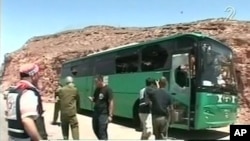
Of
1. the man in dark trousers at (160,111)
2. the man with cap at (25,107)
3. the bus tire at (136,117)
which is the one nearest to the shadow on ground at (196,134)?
the bus tire at (136,117)

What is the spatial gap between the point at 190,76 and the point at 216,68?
70cm

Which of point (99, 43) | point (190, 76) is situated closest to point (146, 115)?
point (190, 76)

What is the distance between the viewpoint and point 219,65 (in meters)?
9.77

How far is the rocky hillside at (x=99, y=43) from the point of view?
16.3 meters

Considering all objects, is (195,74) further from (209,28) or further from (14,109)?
(209,28)

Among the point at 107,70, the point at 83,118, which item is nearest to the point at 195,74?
the point at 107,70

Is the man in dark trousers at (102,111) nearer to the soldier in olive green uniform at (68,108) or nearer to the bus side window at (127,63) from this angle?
the soldier in olive green uniform at (68,108)

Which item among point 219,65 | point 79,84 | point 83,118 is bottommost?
point 83,118

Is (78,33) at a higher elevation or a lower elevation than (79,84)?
higher

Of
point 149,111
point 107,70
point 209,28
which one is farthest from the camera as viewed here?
point 209,28

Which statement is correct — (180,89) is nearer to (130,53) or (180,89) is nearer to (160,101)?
(160,101)

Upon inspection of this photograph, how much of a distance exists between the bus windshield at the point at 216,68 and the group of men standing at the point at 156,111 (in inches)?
69.5

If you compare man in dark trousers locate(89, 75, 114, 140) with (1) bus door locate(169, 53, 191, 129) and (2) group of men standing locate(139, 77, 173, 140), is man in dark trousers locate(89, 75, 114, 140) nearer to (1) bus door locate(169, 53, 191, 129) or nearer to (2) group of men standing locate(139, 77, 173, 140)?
(2) group of men standing locate(139, 77, 173, 140)

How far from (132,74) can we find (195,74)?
2.23 meters
